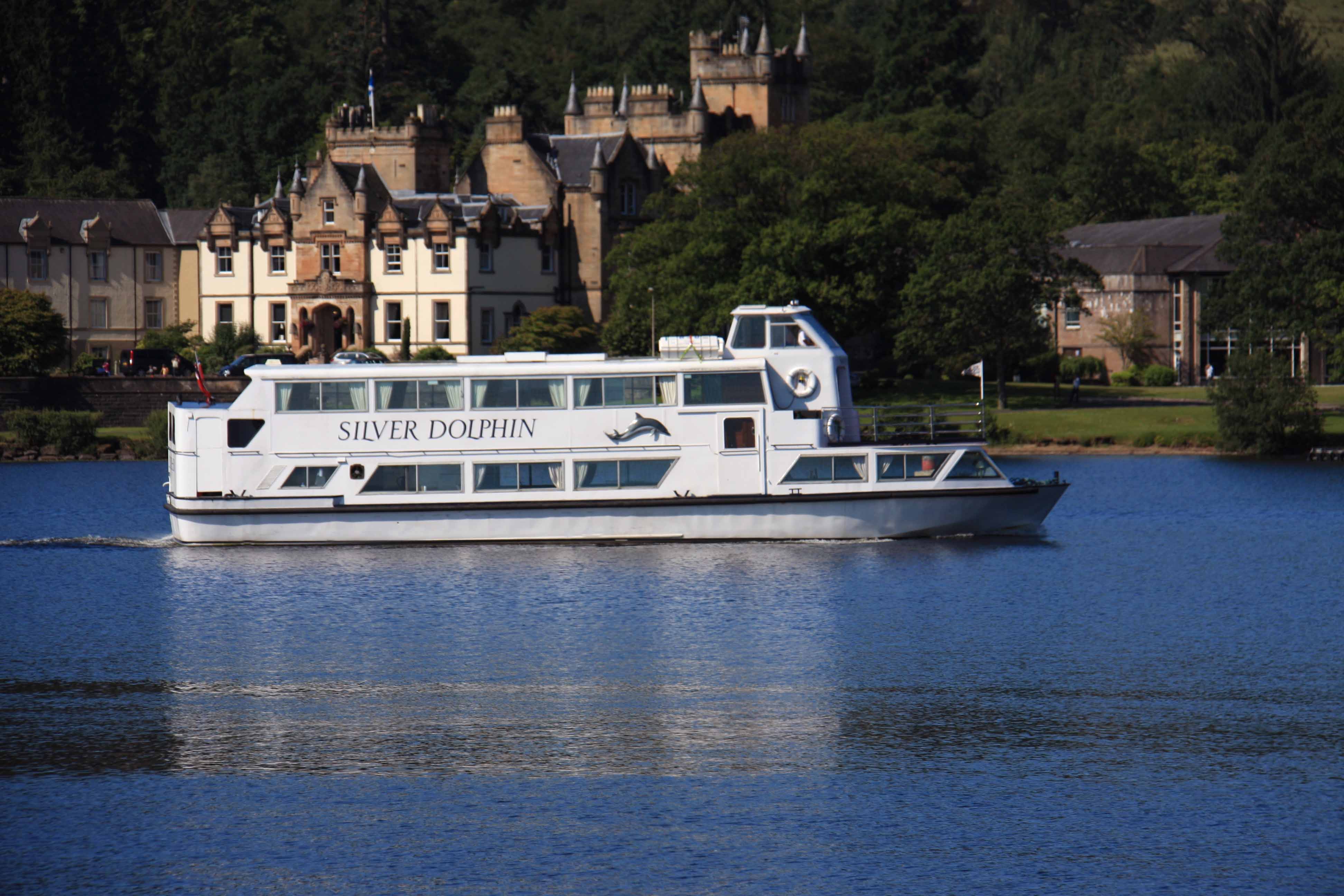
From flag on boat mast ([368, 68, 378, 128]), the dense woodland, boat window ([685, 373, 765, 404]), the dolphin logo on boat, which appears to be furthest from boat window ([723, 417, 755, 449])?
flag on boat mast ([368, 68, 378, 128])

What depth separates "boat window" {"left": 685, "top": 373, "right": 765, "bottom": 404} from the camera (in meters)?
46.0

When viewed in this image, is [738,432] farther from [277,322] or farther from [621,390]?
[277,322]

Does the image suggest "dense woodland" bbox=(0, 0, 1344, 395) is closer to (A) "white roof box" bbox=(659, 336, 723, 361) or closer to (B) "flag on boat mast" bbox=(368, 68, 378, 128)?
(B) "flag on boat mast" bbox=(368, 68, 378, 128)

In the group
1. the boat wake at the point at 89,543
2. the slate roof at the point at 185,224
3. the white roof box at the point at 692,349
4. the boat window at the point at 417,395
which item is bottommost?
the boat wake at the point at 89,543

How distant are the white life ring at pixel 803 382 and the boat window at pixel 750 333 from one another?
145cm

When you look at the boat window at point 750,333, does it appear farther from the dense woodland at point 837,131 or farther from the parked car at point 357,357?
the dense woodland at point 837,131

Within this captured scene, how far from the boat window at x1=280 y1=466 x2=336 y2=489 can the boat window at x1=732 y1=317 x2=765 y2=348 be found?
1179 centimetres

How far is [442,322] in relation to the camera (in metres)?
104

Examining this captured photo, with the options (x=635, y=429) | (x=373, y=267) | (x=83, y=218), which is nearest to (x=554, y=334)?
(x=373, y=267)

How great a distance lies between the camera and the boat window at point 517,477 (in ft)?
153

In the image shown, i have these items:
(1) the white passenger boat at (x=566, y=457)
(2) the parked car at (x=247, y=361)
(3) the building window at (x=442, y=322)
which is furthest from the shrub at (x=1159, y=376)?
(1) the white passenger boat at (x=566, y=457)

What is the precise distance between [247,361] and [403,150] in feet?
79.0

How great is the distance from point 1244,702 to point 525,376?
892 inches

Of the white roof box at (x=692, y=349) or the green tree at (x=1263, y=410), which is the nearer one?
the white roof box at (x=692, y=349)
